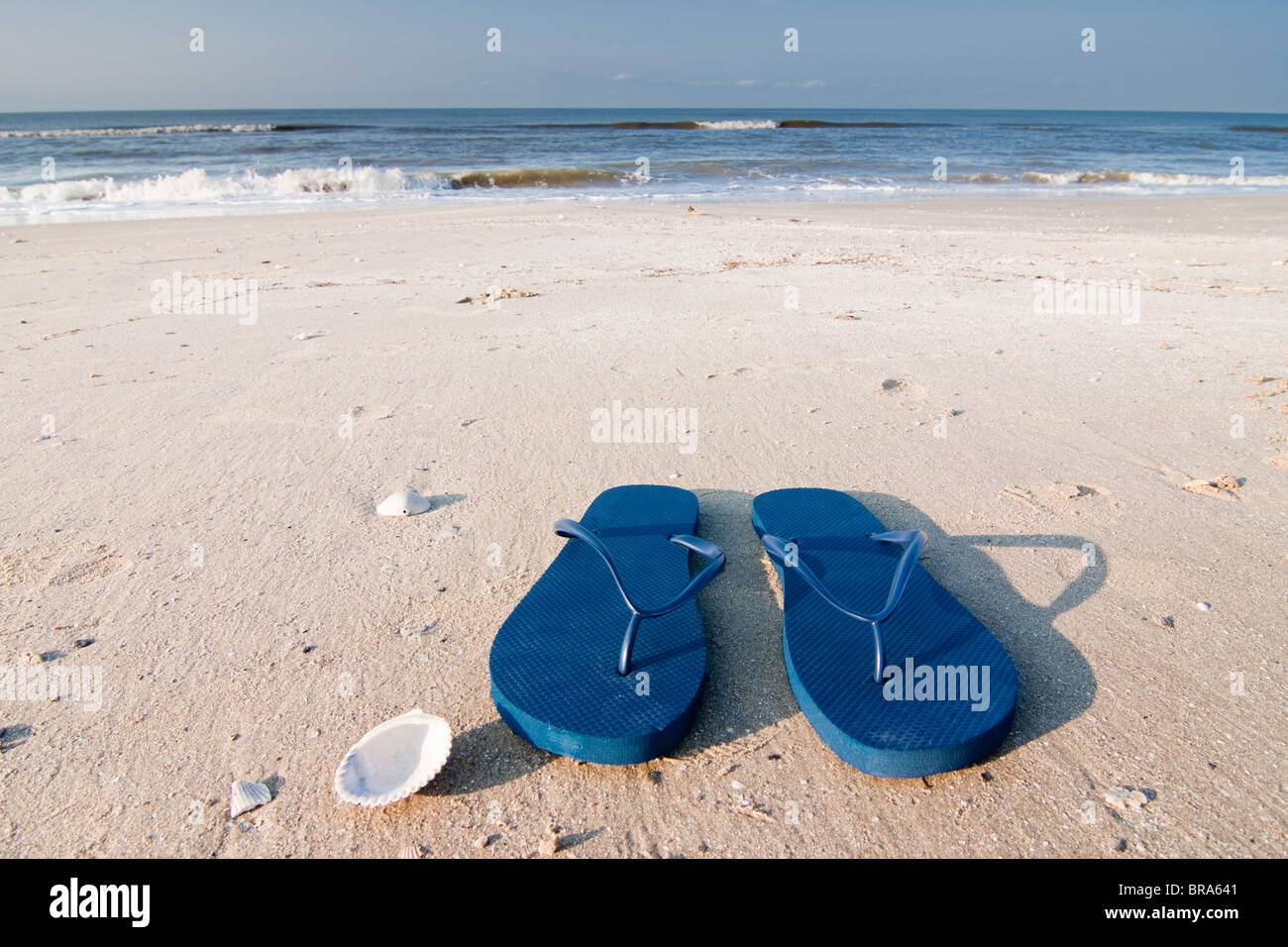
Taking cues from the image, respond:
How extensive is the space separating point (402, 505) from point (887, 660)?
5.33 feet

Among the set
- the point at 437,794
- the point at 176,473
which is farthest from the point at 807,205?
the point at 437,794

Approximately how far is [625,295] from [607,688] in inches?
157

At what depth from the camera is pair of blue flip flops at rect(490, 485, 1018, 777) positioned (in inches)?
58.5

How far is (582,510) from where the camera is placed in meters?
2.54

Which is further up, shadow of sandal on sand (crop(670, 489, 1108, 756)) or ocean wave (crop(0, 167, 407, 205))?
ocean wave (crop(0, 167, 407, 205))

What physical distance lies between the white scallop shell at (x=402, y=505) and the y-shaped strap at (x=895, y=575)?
3.83 ft

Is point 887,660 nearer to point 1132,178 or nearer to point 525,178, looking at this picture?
point 525,178
